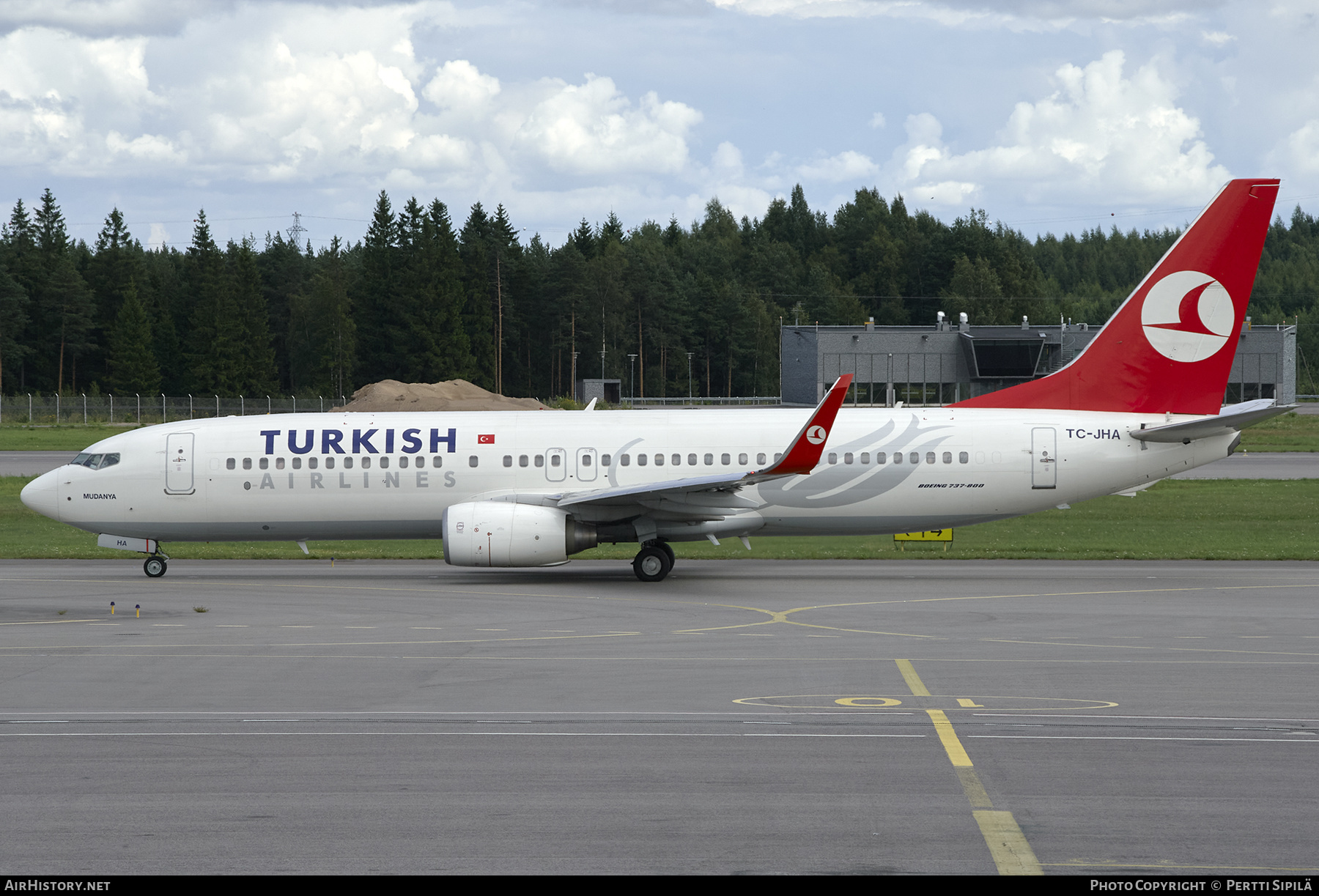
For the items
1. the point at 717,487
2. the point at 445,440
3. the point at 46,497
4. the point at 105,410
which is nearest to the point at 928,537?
the point at 717,487

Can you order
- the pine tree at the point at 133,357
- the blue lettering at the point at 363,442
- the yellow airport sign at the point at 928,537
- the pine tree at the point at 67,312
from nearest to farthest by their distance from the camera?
the blue lettering at the point at 363,442, the yellow airport sign at the point at 928,537, the pine tree at the point at 133,357, the pine tree at the point at 67,312

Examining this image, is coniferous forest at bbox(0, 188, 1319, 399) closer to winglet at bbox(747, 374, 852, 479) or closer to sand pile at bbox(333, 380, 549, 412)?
sand pile at bbox(333, 380, 549, 412)

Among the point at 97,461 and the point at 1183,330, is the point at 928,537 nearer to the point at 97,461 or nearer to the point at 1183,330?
the point at 1183,330

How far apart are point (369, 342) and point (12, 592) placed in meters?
91.7

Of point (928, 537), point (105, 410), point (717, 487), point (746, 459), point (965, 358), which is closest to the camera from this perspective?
point (717, 487)

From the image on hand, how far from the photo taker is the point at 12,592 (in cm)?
2442

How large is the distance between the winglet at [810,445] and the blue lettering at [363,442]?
28.3ft

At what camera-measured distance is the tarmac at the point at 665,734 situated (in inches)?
356

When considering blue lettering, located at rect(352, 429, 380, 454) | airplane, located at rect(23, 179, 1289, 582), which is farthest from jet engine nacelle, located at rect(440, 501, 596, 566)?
blue lettering, located at rect(352, 429, 380, 454)

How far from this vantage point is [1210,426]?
2617 centimetres

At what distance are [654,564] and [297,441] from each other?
8443 mm

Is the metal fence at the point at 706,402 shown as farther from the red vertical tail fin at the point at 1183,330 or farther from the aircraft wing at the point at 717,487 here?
the aircraft wing at the point at 717,487

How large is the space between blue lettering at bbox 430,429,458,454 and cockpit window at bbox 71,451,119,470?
279 inches

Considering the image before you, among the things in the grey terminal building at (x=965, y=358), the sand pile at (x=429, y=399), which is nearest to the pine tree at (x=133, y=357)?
the sand pile at (x=429, y=399)
